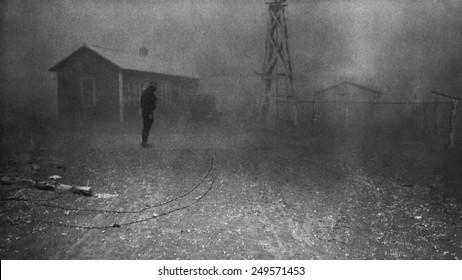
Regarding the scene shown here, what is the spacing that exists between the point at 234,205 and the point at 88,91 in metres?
14.6

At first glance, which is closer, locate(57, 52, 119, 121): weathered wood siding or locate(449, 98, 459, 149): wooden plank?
locate(449, 98, 459, 149): wooden plank

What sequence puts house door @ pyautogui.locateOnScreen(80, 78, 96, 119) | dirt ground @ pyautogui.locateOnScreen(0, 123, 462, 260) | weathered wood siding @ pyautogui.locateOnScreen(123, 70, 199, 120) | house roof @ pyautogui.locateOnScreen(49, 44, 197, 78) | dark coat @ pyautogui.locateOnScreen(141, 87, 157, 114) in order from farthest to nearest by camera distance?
weathered wood siding @ pyautogui.locateOnScreen(123, 70, 199, 120), house door @ pyautogui.locateOnScreen(80, 78, 96, 119), house roof @ pyautogui.locateOnScreen(49, 44, 197, 78), dark coat @ pyautogui.locateOnScreen(141, 87, 157, 114), dirt ground @ pyautogui.locateOnScreen(0, 123, 462, 260)

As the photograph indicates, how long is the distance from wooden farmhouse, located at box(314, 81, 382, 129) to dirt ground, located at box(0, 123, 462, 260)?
630cm


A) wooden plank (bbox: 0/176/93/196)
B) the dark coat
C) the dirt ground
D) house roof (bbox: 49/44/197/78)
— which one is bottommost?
the dirt ground

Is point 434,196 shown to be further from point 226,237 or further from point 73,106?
point 73,106

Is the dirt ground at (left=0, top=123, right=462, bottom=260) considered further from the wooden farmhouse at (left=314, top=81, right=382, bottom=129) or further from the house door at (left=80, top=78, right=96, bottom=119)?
the house door at (left=80, top=78, right=96, bottom=119)

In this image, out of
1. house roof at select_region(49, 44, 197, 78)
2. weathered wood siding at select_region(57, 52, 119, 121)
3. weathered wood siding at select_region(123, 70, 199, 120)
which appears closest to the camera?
house roof at select_region(49, 44, 197, 78)

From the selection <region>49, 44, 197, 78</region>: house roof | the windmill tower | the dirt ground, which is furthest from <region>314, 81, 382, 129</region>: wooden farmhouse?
<region>49, 44, 197, 78</region>: house roof

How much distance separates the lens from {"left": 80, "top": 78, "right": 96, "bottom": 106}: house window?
17094 mm

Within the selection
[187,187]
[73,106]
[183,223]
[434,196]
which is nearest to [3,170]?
[187,187]

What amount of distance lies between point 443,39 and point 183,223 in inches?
910

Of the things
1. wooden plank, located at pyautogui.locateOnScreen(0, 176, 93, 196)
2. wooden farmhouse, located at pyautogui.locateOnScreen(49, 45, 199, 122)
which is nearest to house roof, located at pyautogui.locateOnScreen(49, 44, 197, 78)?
wooden farmhouse, located at pyautogui.locateOnScreen(49, 45, 199, 122)

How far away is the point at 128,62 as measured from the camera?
58.7 ft

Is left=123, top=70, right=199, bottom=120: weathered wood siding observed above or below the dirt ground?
above
